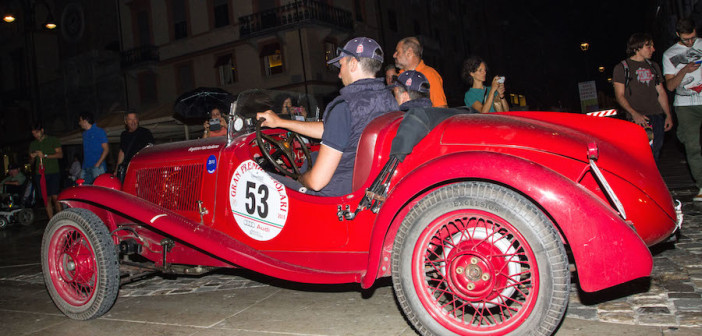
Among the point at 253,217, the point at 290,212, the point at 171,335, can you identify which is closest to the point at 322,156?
the point at 290,212

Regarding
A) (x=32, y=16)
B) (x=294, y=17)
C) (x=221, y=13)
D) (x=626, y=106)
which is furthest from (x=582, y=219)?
(x=32, y=16)

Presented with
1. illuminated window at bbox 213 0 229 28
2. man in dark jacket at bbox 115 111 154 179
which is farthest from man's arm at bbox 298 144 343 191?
illuminated window at bbox 213 0 229 28

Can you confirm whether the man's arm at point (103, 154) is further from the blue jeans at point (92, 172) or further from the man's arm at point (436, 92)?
the man's arm at point (436, 92)

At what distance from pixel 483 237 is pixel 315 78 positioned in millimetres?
17999

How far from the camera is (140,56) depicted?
23.3 metres

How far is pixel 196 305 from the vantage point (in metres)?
3.46

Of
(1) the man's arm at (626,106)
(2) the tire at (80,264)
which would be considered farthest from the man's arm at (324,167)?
Result: (1) the man's arm at (626,106)

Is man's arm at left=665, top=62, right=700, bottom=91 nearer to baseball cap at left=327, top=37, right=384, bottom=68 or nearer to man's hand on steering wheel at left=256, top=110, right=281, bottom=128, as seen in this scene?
baseball cap at left=327, top=37, right=384, bottom=68

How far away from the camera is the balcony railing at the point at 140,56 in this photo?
76.0 feet

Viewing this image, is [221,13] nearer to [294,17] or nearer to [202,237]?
[294,17]

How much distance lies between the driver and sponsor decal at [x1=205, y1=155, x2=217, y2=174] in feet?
1.83

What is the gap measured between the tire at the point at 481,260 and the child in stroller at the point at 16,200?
427 inches

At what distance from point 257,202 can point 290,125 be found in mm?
529

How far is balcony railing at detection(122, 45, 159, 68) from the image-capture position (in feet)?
76.0
